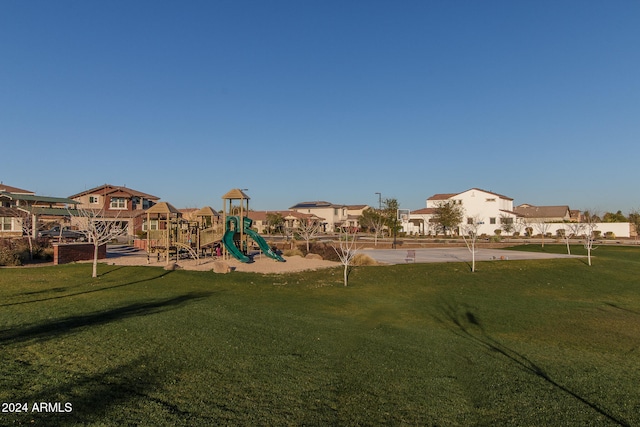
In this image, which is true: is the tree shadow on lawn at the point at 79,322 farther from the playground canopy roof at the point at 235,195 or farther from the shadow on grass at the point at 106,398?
the playground canopy roof at the point at 235,195

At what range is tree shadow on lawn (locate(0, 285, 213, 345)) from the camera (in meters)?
8.45

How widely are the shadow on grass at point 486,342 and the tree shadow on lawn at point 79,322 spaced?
8858mm

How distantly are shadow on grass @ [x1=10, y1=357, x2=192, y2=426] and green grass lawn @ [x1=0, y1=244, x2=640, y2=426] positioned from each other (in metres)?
0.03

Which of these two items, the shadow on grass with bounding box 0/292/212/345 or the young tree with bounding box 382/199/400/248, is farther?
the young tree with bounding box 382/199/400/248

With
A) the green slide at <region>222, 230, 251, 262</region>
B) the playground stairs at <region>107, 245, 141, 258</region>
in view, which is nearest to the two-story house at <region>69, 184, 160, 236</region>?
the playground stairs at <region>107, 245, 141, 258</region>

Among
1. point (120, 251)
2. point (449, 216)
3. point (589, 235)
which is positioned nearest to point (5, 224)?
point (120, 251)

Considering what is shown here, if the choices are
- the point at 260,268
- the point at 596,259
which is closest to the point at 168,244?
the point at 260,268

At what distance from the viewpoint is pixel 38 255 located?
2572 centimetres

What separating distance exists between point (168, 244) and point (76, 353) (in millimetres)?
18559

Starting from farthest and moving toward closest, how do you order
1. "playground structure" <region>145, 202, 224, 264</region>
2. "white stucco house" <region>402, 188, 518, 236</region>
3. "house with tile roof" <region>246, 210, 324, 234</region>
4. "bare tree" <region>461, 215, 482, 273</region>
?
"house with tile roof" <region>246, 210, 324, 234</region> → "white stucco house" <region>402, 188, 518, 236</region> → "playground structure" <region>145, 202, 224, 264</region> → "bare tree" <region>461, 215, 482, 273</region>

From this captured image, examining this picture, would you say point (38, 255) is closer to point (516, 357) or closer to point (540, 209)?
point (516, 357)

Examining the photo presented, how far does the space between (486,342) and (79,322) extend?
1043 centimetres

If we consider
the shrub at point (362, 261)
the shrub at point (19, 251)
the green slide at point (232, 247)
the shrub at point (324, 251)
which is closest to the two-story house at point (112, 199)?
the shrub at point (19, 251)

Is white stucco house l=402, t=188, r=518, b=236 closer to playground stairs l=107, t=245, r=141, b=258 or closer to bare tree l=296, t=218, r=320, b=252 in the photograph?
bare tree l=296, t=218, r=320, b=252
